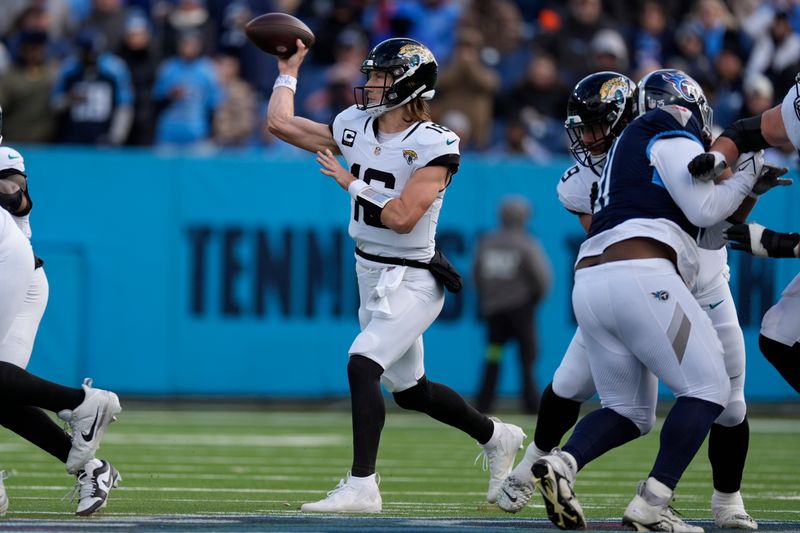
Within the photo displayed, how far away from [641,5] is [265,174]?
4.97 m

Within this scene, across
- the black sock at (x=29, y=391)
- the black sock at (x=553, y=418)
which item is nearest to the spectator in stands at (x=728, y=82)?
the black sock at (x=553, y=418)

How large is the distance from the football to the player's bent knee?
8.24 feet

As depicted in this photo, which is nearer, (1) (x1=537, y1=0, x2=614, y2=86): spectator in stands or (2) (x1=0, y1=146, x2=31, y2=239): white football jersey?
(2) (x1=0, y1=146, x2=31, y2=239): white football jersey

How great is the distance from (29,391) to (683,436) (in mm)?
2501

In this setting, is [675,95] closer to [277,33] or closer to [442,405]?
[442,405]

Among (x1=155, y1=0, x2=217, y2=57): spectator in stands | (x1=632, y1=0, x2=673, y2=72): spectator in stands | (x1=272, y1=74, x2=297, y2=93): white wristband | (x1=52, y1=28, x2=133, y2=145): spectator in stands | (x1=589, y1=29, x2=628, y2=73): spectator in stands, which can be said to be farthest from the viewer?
(x1=632, y1=0, x2=673, y2=72): spectator in stands

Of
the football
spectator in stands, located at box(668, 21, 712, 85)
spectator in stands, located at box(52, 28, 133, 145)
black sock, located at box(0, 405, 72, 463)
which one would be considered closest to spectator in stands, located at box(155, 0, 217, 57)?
spectator in stands, located at box(52, 28, 133, 145)

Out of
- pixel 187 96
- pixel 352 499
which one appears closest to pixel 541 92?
pixel 187 96

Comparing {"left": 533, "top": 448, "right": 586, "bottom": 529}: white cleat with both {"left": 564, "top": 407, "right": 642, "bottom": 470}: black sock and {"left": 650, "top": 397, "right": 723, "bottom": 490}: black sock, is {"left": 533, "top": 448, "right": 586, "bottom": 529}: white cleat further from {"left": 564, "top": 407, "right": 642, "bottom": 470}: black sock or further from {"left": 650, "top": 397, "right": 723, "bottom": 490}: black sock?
{"left": 650, "top": 397, "right": 723, "bottom": 490}: black sock

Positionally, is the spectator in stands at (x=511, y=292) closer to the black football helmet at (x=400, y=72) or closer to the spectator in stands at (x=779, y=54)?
the spectator in stands at (x=779, y=54)

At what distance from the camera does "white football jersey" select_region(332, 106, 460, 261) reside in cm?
646

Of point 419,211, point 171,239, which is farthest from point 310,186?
point 419,211

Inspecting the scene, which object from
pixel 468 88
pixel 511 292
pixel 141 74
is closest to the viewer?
pixel 511 292

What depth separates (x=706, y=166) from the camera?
538 centimetres
